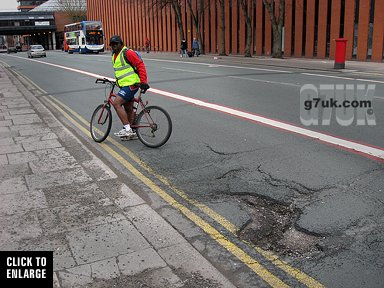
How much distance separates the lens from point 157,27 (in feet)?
184

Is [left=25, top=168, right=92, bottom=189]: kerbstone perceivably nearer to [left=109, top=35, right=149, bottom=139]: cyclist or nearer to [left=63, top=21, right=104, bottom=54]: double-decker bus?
[left=109, top=35, right=149, bottom=139]: cyclist

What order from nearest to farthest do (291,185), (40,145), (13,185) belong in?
1. (291,185)
2. (13,185)
3. (40,145)

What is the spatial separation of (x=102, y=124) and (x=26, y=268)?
4.60 metres

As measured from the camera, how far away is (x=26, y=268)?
3490 millimetres

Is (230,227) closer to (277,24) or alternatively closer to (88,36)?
(277,24)

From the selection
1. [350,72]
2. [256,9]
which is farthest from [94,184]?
[256,9]

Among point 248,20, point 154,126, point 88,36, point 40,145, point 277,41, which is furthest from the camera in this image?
point 88,36

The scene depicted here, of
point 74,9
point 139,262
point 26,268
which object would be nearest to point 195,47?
point 139,262

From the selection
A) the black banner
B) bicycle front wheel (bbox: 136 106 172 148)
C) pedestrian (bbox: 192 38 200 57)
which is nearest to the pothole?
the black banner

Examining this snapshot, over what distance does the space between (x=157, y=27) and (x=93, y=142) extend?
5081 cm

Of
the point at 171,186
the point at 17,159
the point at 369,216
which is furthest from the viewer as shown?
the point at 17,159

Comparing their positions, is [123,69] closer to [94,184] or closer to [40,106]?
[94,184]

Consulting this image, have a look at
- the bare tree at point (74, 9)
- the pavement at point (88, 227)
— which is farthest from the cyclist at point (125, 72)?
the bare tree at point (74, 9)
